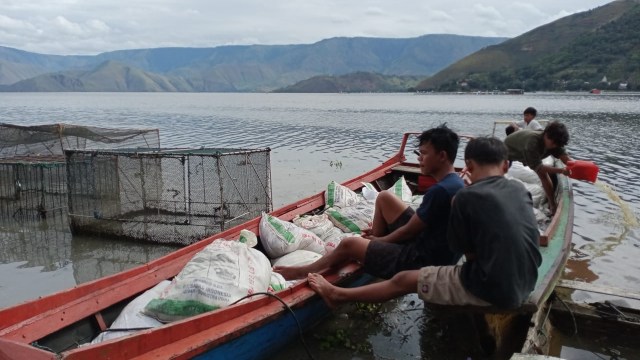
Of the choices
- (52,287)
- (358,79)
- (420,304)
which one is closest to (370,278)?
(420,304)

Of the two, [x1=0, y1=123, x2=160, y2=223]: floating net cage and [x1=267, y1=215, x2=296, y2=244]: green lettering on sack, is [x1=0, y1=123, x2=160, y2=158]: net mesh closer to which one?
[x1=0, y1=123, x2=160, y2=223]: floating net cage

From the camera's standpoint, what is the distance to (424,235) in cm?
433

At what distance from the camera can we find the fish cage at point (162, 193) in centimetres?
796

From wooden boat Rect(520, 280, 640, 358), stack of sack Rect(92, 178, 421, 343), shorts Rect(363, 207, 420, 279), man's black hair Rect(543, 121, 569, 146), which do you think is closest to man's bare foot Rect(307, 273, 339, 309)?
stack of sack Rect(92, 178, 421, 343)

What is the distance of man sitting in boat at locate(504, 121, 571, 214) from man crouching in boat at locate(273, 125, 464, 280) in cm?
328

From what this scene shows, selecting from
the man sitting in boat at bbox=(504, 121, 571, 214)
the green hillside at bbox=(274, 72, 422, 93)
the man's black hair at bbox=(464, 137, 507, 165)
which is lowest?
the man sitting in boat at bbox=(504, 121, 571, 214)

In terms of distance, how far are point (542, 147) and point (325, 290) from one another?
4.52 meters

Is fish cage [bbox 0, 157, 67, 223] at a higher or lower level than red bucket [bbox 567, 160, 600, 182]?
lower

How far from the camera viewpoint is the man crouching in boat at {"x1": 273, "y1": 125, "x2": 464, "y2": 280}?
4.17m

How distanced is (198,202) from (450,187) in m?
5.04

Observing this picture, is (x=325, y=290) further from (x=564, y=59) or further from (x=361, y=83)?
(x=361, y=83)

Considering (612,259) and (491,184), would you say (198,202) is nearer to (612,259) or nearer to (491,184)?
(491,184)

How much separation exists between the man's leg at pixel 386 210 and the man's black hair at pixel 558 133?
314 cm

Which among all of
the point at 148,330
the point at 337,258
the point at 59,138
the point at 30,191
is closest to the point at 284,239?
the point at 337,258
